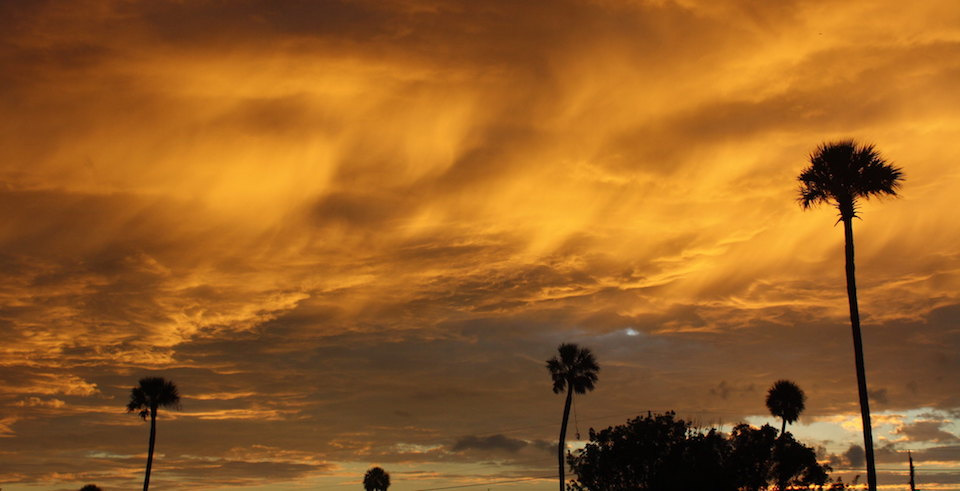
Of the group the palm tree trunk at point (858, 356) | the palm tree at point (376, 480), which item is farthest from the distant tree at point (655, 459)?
the palm tree at point (376, 480)

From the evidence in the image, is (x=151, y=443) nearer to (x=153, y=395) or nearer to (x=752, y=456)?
(x=153, y=395)

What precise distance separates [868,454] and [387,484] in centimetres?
12679

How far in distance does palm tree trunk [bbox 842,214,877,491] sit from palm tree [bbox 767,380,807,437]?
167ft

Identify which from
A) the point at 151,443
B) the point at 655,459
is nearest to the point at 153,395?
the point at 151,443

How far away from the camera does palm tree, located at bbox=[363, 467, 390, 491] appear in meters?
156

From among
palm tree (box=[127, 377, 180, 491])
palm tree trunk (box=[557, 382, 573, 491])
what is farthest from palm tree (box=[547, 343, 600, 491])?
palm tree (box=[127, 377, 180, 491])

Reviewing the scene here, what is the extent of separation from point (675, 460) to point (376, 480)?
353 ft

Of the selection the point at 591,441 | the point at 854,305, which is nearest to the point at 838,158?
the point at 854,305

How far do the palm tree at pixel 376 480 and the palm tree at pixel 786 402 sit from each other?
272 feet

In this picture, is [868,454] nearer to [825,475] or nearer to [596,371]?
[825,475]

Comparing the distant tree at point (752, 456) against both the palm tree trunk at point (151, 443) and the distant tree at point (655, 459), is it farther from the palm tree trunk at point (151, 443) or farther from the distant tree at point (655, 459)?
the palm tree trunk at point (151, 443)

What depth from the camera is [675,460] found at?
5709 cm

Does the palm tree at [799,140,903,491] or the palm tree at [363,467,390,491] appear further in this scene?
the palm tree at [363,467,390,491]

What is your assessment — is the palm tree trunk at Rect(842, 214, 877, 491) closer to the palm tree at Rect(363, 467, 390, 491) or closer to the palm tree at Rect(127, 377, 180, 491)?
the palm tree at Rect(127, 377, 180, 491)
